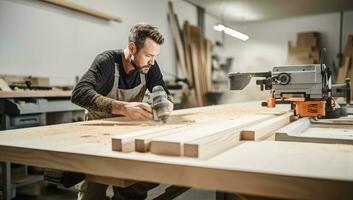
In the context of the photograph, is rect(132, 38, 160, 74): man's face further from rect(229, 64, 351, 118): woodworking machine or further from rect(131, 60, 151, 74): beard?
rect(229, 64, 351, 118): woodworking machine

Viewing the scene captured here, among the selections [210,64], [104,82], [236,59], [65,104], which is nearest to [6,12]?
[65,104]

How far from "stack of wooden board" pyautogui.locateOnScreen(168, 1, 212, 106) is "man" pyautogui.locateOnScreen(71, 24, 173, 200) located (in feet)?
13.9

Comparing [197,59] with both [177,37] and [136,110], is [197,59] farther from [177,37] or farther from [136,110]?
[136,110]

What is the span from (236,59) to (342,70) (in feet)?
9.38

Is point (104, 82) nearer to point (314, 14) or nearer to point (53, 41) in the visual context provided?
point (53, 41)

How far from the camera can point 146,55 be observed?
214cm

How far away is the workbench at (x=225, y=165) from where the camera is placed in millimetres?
704

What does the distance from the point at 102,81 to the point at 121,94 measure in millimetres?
186

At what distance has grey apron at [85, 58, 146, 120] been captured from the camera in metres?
2.17

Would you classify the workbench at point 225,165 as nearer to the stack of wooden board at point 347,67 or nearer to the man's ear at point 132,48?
the man's ear at point 132,48

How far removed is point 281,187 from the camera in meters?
0.71

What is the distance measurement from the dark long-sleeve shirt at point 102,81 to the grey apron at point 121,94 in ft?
0.08

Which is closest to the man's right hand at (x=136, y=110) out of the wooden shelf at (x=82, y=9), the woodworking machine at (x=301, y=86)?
the woodworking machine at (x=301, y=86)

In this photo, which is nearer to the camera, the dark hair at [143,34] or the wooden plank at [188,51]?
the dark hair at [143,34]
